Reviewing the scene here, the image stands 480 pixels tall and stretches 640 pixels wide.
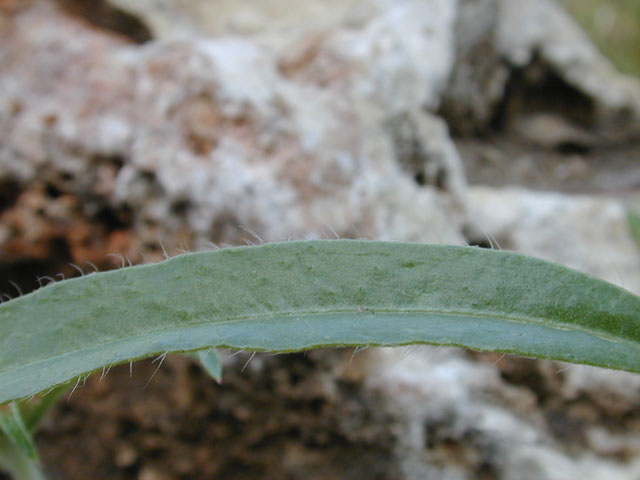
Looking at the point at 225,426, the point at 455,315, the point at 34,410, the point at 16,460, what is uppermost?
the point at 455,315

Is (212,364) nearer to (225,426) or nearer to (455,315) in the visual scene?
(455,315)

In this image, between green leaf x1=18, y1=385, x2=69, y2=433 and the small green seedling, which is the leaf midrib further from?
green leaf x1=18, y1=385, x2=69, y2=433

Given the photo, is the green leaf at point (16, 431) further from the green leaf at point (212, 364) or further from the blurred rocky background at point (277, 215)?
the blurred rocky background at point (277, 215)

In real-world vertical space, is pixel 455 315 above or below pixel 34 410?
above

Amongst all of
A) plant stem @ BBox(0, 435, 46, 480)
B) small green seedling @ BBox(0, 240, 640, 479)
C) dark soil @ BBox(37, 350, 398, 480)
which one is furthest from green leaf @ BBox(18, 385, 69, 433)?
dark soil @ BBox(37, 350, 398, 480)

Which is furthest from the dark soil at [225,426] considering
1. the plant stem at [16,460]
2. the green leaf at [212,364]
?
the green leaf at [212,364]

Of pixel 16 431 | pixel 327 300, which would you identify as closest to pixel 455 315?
pixel 327 300
